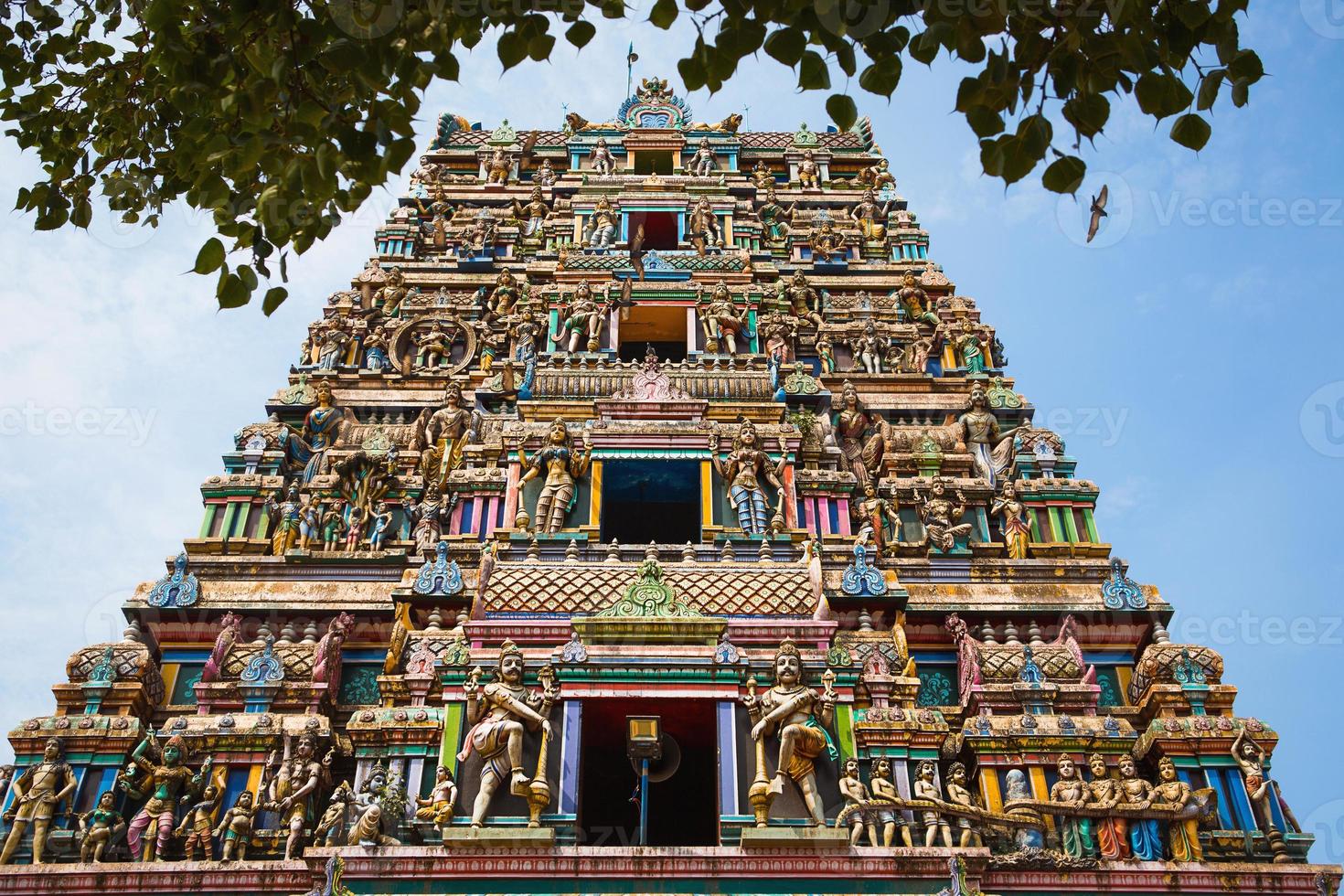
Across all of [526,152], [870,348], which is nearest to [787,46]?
[870,348]

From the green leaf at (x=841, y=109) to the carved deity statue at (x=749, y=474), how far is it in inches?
397

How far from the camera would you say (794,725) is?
13203mm

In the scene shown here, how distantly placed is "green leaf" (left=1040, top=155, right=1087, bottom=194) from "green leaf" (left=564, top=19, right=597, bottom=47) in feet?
9.24

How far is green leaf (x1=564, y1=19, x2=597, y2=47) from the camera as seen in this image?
8.21 metres

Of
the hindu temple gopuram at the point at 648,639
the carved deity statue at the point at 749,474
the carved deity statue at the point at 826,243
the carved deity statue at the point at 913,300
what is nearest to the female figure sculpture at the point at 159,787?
the hindu temple gopuram at the point at 648,639

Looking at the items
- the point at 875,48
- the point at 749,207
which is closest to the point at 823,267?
the point at 749,207

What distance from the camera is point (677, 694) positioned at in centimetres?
1373

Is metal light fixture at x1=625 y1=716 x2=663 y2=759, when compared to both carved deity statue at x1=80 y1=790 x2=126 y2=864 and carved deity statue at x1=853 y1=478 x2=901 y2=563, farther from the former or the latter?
carved deity statue at x1=853 y1=478 x2=901 y2=563

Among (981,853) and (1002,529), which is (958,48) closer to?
(981,853)

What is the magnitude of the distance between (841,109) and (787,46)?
1.61 ft

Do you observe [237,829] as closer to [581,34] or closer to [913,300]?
[581,34]

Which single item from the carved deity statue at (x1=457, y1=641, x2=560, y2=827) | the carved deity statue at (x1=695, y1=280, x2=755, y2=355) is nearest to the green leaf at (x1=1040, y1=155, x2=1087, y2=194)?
the carved deity statue at (x1=457, y1=641, x2=560, y2=827)

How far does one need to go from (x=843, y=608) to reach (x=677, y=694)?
12.3 ft

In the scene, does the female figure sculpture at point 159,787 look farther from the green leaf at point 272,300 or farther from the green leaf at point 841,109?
the green leaf at point 841,109
